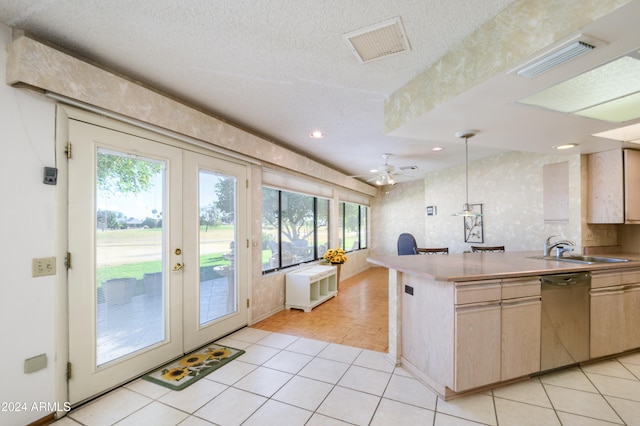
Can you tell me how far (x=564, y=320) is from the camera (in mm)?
2414

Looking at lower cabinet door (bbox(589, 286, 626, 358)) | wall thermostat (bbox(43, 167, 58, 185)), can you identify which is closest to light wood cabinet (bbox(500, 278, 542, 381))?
lower cabinet door (bbox(589, 286, 626, 358))

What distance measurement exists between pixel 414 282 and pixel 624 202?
3053 mm

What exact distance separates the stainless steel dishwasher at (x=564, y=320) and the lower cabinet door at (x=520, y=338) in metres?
0.08

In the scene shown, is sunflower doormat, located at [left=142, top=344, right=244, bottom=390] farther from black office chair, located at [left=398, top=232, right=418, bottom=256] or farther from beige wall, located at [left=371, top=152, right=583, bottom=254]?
black office chair, located at [left=398, top=232, right=418, bottom=256]

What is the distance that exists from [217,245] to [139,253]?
0.90 m

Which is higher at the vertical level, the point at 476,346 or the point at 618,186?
the point at 618,186

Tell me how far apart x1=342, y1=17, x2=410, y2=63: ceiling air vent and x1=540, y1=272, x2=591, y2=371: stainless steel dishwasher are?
87.2 inches

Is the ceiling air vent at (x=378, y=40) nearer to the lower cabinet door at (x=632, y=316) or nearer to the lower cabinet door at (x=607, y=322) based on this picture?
the lower cabinet door at (x=607, y=322)

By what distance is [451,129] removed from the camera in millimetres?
2674

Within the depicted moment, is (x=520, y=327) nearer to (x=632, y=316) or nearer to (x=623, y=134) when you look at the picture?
(x=632, y=316)

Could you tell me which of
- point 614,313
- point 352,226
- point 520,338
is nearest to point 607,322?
point 614,313

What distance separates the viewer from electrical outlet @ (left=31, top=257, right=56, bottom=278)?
71.7 inches

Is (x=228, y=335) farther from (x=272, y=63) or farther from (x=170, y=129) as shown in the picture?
(x=272, y=63)

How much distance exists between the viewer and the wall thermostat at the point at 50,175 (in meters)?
1.88
